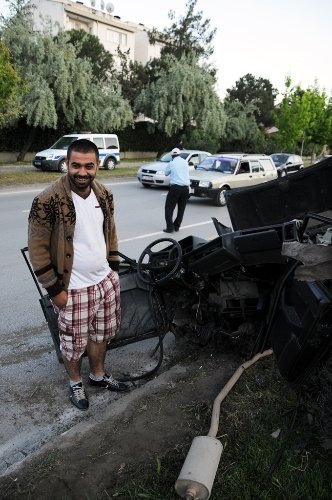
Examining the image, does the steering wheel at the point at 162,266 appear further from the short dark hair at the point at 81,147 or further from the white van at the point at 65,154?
the white van at the point at 65,154

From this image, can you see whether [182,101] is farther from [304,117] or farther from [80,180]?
[80,180]

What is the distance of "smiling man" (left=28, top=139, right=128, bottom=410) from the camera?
2832mm

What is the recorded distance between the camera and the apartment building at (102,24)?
145 feet

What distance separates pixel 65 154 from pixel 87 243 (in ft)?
57.9

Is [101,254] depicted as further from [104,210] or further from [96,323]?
[96,323]

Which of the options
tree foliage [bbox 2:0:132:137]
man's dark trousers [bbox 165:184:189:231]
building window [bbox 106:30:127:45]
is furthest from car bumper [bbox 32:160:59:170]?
building window [bbox 106:30:127:45]

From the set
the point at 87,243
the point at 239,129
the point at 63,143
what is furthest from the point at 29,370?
the point at 239,129

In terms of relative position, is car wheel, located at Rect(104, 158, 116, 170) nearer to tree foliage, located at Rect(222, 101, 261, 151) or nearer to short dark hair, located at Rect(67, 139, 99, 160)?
tree foliage, located at Rect(222, 101, 261, 151)

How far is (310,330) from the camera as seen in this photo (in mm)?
2395

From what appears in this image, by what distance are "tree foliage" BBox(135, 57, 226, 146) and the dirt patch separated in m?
26.7

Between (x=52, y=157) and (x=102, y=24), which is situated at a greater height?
(x=102, y=24)

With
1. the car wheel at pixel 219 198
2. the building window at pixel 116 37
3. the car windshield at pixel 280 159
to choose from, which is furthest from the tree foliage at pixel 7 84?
the building window at pixel 116 37

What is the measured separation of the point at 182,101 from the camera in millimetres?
28469

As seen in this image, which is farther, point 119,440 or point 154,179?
point 154,179
